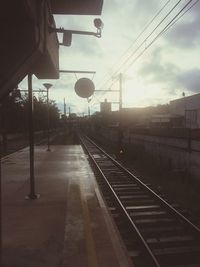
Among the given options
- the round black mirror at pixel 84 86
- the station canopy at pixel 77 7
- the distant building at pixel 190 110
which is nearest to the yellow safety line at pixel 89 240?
the round black mirror at pixel 84 86

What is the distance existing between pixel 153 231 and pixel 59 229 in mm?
2122

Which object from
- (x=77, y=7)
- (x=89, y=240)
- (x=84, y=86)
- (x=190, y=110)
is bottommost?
(x=89, y=240)

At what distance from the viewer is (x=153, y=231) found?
10.1m

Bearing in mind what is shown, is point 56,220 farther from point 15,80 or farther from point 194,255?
point 15,80

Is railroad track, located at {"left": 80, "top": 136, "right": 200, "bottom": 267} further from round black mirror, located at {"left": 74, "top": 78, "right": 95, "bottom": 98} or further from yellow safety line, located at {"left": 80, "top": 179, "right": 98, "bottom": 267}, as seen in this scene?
round black mirror, located at {"left": 74, "top": 78, "right": 95, "bottom": 98}

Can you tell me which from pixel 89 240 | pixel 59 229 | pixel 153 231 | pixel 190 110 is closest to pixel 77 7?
pixel 59 229

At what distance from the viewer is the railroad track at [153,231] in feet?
26.9

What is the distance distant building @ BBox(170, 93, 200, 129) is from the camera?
180ft

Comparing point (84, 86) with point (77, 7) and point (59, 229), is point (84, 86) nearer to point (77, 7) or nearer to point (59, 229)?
point (77, 7)

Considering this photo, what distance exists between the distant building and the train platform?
39.8m

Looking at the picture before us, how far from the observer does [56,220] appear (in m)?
10.1

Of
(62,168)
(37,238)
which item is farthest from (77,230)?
(62,168)

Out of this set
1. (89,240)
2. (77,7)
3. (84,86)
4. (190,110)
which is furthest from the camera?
(190,110)

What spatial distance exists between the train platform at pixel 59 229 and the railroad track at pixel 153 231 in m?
0.41
